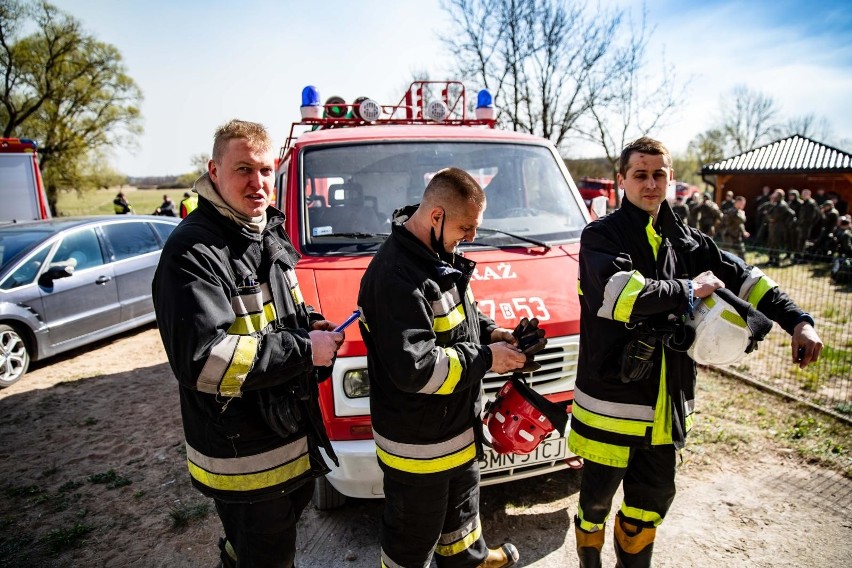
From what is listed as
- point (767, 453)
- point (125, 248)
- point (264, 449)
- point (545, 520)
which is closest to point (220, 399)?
point (264, 449)

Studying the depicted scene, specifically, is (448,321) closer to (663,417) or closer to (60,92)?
(663,417)

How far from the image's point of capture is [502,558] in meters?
2.54

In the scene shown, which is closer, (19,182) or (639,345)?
(639,345)

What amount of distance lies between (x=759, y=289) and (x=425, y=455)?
1.71m

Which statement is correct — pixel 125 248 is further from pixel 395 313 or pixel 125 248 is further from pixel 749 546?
pixel 749 546

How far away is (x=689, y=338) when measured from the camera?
2.07m

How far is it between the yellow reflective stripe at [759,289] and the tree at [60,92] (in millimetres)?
33880

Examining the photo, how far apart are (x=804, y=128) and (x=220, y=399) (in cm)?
5971

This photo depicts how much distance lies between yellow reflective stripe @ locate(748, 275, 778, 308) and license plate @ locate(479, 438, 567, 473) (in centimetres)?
116

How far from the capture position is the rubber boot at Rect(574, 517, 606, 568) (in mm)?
2461

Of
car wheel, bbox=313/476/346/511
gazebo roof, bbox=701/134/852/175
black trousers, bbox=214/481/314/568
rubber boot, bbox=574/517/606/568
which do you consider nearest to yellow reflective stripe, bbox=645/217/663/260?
rubber boot, bbox=574/517/606/568

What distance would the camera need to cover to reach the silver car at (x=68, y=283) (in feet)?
18.9

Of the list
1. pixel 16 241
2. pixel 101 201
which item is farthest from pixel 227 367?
pixel 101 201

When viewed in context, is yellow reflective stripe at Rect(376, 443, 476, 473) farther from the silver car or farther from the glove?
the silver car
